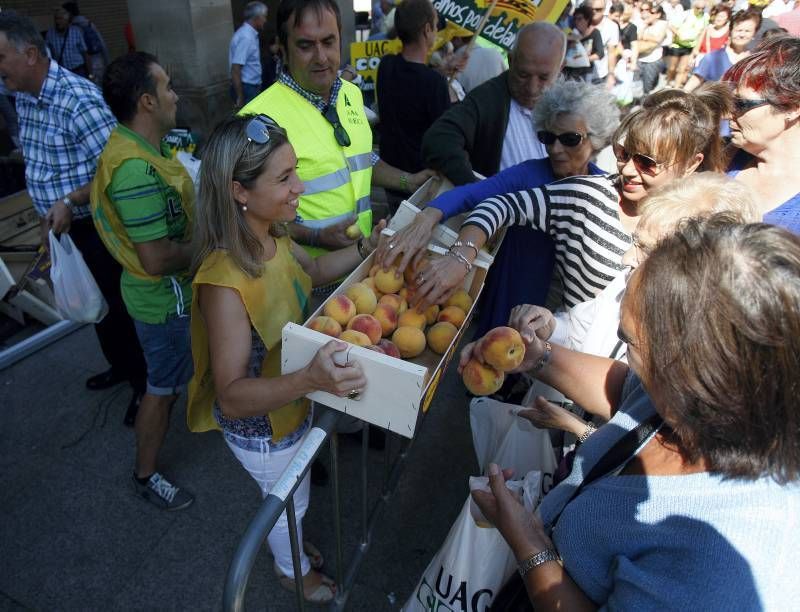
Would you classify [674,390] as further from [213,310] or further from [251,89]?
[251,89]

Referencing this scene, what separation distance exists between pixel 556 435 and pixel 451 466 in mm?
1115

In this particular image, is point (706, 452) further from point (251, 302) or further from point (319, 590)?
point (319, 590)

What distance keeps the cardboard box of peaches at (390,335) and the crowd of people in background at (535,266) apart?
0.07m

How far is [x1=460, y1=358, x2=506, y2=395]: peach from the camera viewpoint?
170 centimetres

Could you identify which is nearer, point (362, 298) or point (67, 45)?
point (362, 298)

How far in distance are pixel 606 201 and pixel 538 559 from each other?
57.0 inches

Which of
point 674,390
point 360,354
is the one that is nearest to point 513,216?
point 360,354

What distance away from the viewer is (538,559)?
1.21 metres

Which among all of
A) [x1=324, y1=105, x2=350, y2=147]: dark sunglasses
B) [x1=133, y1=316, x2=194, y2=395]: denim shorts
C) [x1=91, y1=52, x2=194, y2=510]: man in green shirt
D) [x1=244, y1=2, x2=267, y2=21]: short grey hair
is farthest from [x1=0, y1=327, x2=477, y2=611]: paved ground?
[x1=244, y1=2, x2=267, y2=21]: short grey hair

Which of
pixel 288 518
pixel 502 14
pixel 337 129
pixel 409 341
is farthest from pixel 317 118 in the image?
pixel 502 14

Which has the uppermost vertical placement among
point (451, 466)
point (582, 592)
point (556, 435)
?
point (582, 592)

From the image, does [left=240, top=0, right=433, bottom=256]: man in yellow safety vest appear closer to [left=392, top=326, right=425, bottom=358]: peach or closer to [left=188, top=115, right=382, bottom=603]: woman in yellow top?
[left=188, top=115, right=382, bottom=603]: woman in yellow top

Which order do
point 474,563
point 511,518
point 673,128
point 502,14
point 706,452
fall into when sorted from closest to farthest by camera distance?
point 706,452 → point 511,518 → point 474,563 → point 673,128 → point 502,14

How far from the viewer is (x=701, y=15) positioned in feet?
31.4
